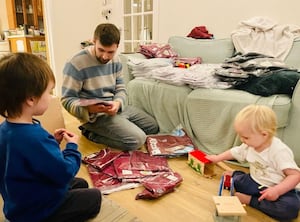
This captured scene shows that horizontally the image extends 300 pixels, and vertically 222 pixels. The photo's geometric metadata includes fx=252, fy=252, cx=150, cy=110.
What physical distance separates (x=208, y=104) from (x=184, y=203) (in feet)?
2.21

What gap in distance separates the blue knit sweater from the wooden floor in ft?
1.41

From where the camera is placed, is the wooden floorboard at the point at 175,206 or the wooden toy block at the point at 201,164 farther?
the wooden toy block at the point at 201,164

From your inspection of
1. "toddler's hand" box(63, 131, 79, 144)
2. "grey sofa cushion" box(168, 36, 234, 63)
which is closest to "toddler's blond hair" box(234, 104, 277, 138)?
"toddler's hand" box(63, 131, 79, 144)

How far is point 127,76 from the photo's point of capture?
7.37 feet

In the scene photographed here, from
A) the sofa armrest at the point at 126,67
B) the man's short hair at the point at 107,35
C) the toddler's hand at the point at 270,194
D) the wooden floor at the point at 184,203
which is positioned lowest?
the wooden floor at the point at 184,203

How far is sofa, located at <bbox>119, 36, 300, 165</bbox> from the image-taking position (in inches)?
54.0

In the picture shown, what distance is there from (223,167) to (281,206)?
0.44m

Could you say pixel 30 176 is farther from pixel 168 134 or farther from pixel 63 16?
pixel 63 16

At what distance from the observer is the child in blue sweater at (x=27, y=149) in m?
0.73

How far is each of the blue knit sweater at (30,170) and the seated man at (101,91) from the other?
0.77 metres

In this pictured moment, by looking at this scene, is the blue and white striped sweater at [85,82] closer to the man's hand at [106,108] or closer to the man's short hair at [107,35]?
the man's hand at [106,108]

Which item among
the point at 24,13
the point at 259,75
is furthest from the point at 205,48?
the point at 24,13

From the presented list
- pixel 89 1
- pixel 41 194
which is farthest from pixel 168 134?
pixel 89 1

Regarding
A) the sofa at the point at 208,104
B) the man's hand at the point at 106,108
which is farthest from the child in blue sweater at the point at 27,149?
the sofa at the point at 208,104
